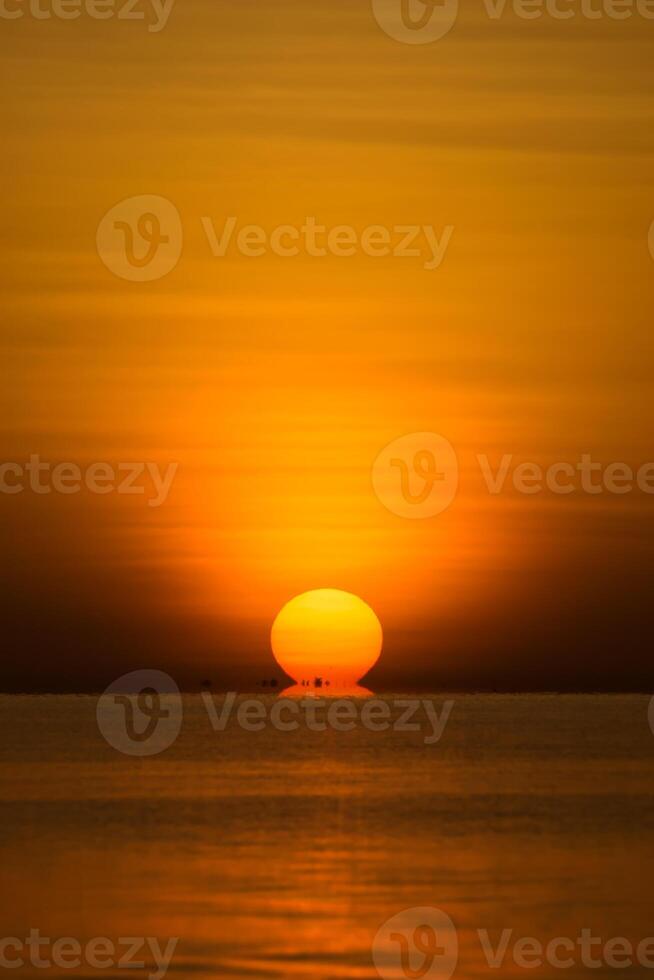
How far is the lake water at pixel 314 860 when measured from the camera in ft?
95.9

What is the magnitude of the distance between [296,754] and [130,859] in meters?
78.6

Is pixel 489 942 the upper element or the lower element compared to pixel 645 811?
lower

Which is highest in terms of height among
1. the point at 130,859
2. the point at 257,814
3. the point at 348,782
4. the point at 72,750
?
the point at 72,750

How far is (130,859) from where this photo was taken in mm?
41719

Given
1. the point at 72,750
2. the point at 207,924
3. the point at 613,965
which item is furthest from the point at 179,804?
the point at 72,750

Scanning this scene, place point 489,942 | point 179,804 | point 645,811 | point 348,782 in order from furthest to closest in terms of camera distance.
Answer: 1. point 348,782
2. point 179,804
3. point 645,811
4. point 489,942

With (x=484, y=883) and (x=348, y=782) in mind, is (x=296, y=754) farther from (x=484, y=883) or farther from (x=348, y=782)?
(x=484, y=883)

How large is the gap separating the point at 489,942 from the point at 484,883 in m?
8.01

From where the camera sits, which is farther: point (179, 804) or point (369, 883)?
point (179, 804)

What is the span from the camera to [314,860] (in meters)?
41.3

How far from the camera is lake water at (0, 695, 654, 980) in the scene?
2922 cm

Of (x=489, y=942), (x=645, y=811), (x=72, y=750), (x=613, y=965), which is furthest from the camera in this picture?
(x=72, y=750)

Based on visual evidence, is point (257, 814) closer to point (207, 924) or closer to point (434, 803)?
point (434, 803)

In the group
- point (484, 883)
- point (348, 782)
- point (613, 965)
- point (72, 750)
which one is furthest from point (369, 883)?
point (72, 750)
